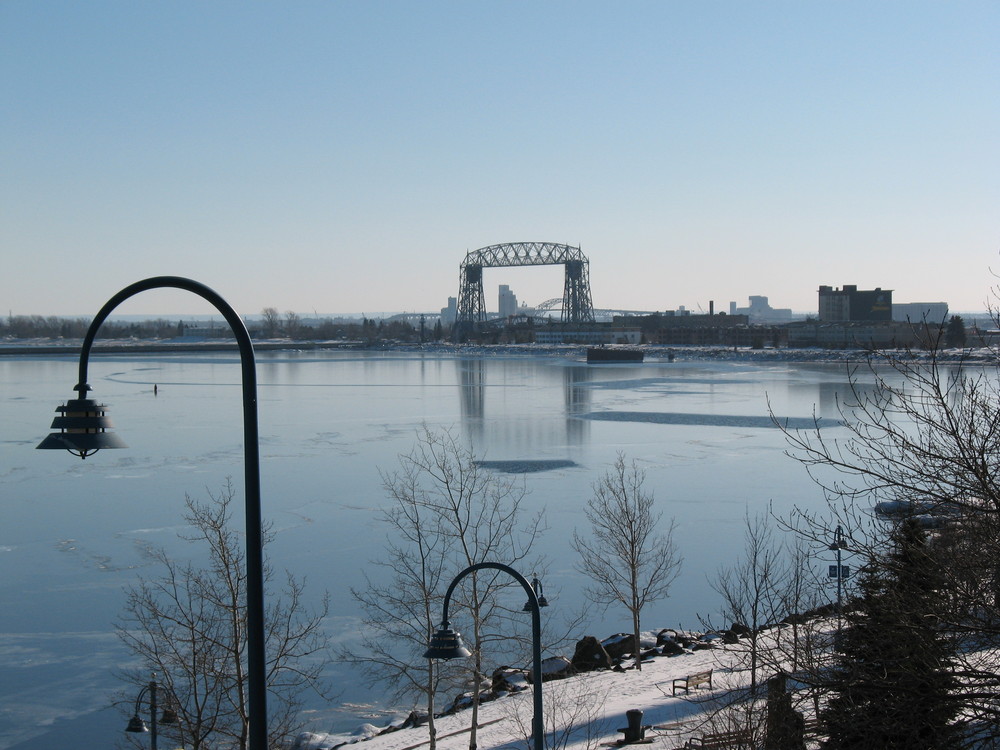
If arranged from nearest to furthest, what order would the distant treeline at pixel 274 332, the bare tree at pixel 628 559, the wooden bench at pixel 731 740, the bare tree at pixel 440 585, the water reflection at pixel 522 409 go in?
the wooden bench at pixel 731 740
the bare tree at pixel 440 585
the bare tree at pixel 628 559
the water reflection at pixel 522 409
the distant treeline at pixel 274 332

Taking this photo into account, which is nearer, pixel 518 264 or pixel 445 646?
pixel 445 646

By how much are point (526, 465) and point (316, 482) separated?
178 inches

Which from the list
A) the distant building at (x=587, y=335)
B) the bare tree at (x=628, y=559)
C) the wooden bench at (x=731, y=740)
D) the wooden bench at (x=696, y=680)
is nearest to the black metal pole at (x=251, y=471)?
the wooden bench at (x=731, y=740)

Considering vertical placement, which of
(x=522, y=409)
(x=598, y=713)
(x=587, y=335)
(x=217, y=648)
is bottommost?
(x=598, y=713)

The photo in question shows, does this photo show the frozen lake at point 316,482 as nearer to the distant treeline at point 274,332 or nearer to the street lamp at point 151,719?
the street lamp at point 151,719

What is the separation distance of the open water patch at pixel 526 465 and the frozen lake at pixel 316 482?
5.6 inches

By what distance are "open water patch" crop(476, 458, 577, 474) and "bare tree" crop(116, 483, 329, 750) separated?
8.28 m

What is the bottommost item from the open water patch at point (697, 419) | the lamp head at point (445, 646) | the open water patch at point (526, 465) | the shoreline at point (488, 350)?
the open water patch at point (526, 465)

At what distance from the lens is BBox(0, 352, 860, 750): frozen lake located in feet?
32.1

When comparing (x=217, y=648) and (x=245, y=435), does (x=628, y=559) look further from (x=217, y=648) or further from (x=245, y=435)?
(x=245, y=435)

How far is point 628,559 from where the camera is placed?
38.1 feet

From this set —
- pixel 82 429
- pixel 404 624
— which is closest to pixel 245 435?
pixel 82 429

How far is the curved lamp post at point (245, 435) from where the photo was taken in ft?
Result: 8.98

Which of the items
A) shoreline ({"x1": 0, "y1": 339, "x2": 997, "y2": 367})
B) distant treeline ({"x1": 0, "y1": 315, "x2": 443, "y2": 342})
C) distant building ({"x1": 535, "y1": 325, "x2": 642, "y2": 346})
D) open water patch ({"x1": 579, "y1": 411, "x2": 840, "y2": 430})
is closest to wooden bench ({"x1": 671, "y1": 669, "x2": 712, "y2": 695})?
open water patch ({"x1": 579, "y1": 411, "x2": 840, "y2": 430})
